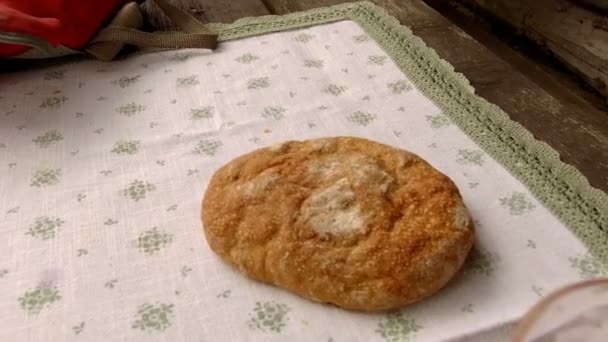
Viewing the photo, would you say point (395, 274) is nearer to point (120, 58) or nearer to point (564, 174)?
point (564, 174)

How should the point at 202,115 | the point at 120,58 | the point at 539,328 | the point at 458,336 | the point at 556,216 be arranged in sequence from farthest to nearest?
the point at 120,58
the point at 202,115
the point at 556,216
the point at 458,336
the point at 539,328

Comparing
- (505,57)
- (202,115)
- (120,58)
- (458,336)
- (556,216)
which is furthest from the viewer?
(505,57)

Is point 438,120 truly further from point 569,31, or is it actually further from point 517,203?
point 569,31

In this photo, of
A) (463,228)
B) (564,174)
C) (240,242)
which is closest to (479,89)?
(564,174)

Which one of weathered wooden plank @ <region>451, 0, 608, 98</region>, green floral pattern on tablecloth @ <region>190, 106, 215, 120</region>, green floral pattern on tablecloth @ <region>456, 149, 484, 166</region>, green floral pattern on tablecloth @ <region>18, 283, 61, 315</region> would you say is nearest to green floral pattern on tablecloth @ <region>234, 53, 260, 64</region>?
green floral pattern on tablecloth @ <region>190, 106, 215, 120</region>

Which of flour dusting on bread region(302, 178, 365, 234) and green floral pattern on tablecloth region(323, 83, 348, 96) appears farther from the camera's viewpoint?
green floral pattern on tablecloth region(323, 83, 348, 96)

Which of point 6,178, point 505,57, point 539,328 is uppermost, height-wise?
point 539,328

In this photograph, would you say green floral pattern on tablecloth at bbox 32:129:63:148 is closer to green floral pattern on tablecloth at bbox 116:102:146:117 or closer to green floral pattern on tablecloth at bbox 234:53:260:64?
green floral pattern on tablecloth at bbox 116:102:146:117
